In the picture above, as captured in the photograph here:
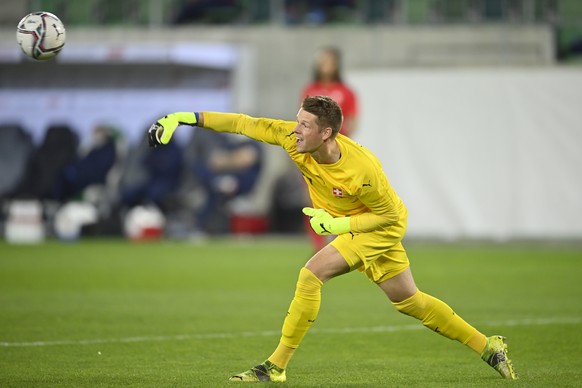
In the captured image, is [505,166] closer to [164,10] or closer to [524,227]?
[524,227]

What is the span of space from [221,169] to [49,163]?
3560mm

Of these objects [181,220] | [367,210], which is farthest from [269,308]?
[181,220]

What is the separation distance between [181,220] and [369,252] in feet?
50.5

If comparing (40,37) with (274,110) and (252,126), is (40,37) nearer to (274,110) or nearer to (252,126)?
(252,126)

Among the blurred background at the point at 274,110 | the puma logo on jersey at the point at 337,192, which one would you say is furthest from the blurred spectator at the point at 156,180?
the puma logo on jersey at the point at 337,192

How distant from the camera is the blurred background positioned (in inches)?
755

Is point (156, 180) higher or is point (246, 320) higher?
point (246, 320)

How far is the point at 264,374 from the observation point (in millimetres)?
6848

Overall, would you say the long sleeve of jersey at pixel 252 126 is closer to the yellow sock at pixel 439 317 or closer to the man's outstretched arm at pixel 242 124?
the man's outstretched arm at pixel 242 124

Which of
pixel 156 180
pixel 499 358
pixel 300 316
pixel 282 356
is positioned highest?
pixel 300 316

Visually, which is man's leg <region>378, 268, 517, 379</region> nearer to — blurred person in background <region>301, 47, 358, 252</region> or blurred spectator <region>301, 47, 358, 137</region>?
blurred person in background <region>301, 47, 358, 252</region>

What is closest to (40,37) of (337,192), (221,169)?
(337,192)

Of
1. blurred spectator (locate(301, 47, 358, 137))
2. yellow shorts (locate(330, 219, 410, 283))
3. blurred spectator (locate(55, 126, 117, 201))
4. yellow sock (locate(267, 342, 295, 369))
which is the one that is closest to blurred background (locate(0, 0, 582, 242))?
blurred spectator (locate(55, 126, 117, 201))

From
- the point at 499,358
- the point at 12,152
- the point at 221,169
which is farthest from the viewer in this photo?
the point at 12,152
